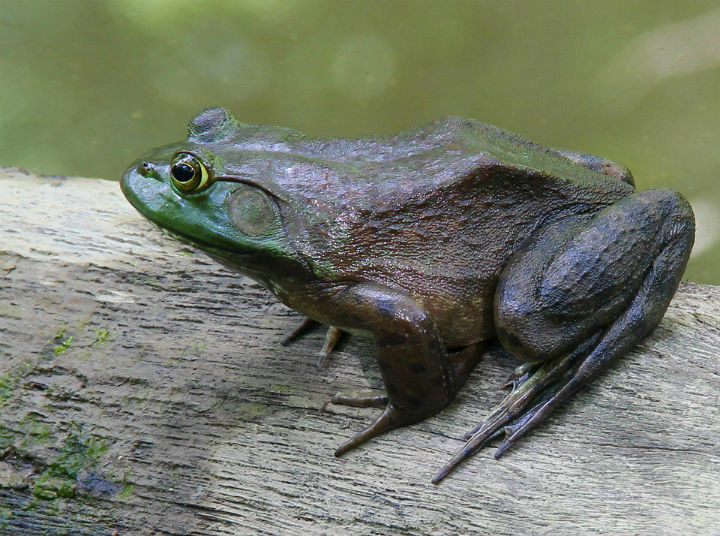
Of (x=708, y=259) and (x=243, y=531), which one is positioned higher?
(x=708, y=259)

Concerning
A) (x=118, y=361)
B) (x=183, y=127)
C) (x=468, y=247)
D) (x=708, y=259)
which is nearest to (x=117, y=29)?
(x=183, y=127)

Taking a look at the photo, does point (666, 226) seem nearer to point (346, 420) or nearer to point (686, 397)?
point (686, 397)

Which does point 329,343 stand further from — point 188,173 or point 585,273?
point 585,273

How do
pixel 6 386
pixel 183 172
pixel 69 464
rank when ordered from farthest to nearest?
pixel 6 386 < pixel 69 464 < pixel 183 172

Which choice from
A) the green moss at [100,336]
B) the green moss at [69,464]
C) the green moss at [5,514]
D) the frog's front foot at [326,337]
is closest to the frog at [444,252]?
the frog's front foot at [326,337]

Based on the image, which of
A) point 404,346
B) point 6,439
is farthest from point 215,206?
point 6,439

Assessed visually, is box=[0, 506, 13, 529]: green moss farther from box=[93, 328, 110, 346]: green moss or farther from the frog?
the frog

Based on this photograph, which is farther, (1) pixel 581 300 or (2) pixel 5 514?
(2) pixel 5 514
